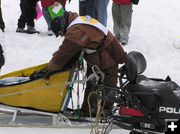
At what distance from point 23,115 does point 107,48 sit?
125 centimetres

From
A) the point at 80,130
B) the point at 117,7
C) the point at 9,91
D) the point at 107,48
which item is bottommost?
the point at 80,130

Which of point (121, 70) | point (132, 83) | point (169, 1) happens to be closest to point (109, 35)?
point (121, 70)

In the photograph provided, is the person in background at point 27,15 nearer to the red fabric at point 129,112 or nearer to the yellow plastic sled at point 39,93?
the yellow plastic sled at point 39,93

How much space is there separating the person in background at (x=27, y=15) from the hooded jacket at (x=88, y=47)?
11.0ft

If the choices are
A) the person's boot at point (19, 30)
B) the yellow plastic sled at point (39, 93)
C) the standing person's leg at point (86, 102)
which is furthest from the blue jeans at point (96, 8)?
the yellow plastic sled at point (39, 93)

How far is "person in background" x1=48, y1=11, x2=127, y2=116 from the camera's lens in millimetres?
4707

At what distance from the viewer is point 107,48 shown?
498 cm

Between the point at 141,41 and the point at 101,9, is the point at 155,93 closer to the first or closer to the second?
the point at 101,9

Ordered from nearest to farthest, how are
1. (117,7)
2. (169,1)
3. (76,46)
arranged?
(76,46) → (117,7) → (169,1)

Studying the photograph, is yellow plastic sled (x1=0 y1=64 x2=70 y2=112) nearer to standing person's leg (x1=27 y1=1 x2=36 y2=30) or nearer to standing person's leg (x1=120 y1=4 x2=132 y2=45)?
standing person's leg (x1=120 y1=4 x2=132 y2=45)

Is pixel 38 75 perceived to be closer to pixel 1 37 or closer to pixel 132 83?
pixel 1 37

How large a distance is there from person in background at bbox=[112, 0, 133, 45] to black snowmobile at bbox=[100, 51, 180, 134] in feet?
11.0

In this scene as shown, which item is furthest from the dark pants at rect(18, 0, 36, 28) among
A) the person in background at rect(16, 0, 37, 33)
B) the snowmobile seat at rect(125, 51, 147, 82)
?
the snowmobile seat at rect(125, 51, 147, 82)

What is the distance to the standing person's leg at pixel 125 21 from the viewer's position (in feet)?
25.5
